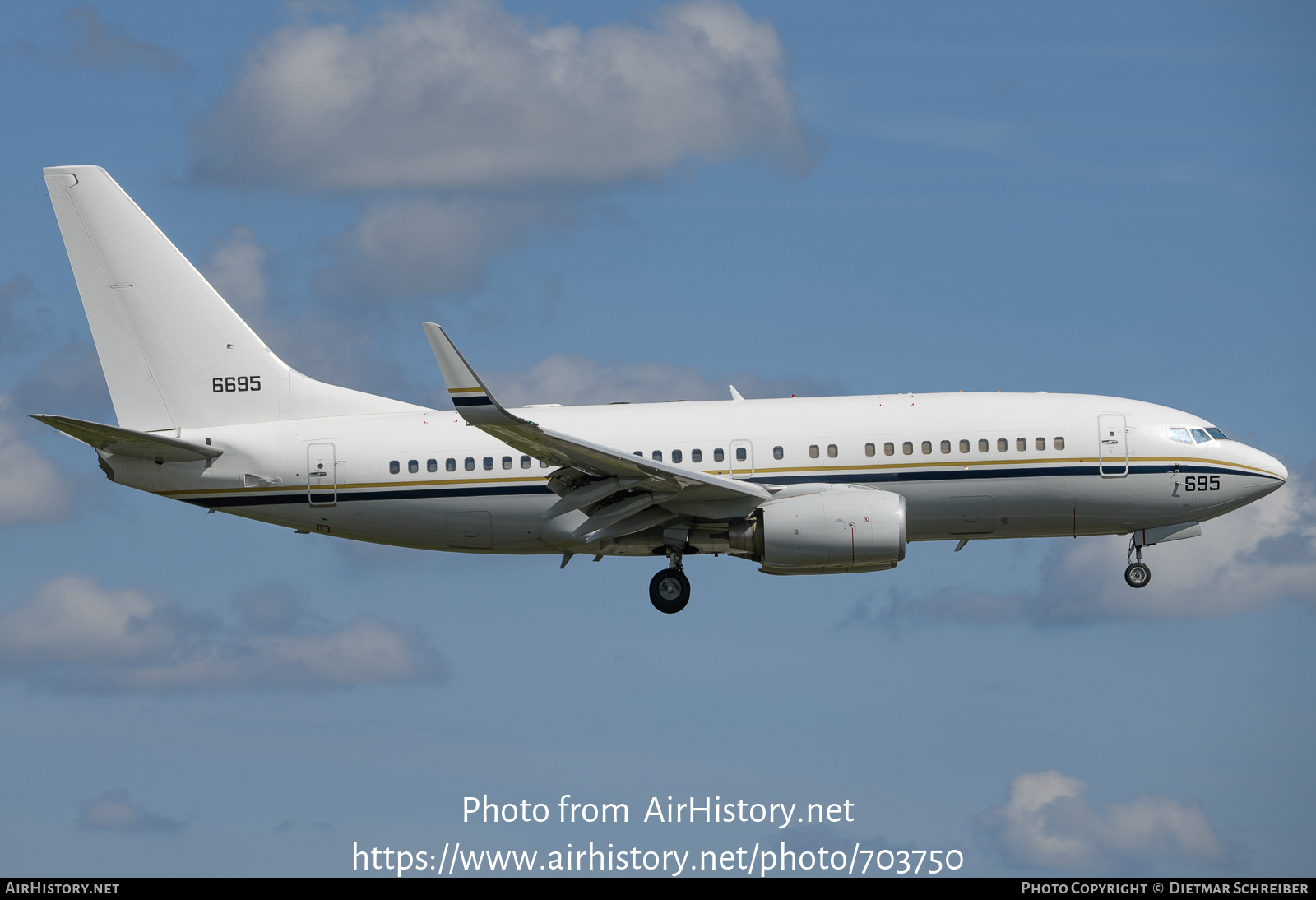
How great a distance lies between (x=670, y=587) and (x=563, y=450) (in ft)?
18.8

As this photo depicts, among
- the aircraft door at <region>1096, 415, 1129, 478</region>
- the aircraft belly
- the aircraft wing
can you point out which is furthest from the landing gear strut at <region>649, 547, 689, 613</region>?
the aircraft door at <region>1096, 415, 1129, 478</region>

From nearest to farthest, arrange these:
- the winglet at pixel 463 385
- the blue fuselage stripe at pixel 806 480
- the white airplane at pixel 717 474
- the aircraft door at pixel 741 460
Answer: the winglet at pixel 463 385
the white airplane at pixel 717 474
the blue fuselage stripe at pixel 806 480
the aircraft door at pixel 741 460

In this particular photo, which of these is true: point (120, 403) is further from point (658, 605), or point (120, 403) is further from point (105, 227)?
point (658, 605)

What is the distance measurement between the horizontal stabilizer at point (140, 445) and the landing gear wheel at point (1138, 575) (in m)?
23.5

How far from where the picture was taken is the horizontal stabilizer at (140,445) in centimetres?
3309

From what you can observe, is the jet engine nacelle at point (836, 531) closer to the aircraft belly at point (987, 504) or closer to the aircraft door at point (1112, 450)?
the aircraft belly at point (987, 504)

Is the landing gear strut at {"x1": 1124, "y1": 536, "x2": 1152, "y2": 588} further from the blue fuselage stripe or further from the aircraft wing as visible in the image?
the aircraft wing

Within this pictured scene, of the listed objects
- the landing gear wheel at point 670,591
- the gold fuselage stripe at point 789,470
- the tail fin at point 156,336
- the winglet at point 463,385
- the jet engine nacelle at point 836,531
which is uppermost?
the tail fin at point 156,336

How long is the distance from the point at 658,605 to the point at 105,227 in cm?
1831

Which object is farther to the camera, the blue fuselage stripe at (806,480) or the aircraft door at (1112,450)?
the aircraft door at (1112,450)

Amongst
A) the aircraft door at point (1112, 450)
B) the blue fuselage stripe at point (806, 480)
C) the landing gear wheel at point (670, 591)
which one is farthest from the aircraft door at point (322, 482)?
the aircraft door at point (1112, 450)

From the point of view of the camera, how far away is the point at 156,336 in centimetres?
3731

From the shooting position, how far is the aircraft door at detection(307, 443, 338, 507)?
115 feet

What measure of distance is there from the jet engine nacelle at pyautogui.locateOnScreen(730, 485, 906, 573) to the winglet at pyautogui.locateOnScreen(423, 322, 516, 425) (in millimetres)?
7800
